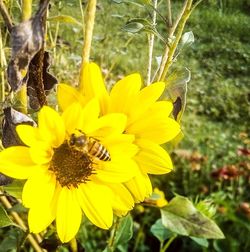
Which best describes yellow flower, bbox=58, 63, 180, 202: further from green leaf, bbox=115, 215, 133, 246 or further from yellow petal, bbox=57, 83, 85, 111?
green leaf, bbox=115, 215, 133, 246

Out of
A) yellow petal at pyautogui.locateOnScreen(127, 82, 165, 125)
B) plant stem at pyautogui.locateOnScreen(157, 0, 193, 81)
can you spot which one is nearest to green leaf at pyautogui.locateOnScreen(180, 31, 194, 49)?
plant stem at pyautogui.locateOnScreen(157, 0, 193, 81)

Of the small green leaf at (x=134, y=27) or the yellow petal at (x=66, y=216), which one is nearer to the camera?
the yellow petal at (x=66, y=216)

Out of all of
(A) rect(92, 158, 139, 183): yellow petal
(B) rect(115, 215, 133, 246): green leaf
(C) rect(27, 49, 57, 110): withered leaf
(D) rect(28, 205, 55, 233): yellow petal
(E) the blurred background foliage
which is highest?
(C) rect(27, 49, 57, 110): withered leaf

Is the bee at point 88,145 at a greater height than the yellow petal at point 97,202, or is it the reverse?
the bee at point 88,145

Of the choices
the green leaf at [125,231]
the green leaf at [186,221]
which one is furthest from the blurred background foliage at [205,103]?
the green leaf at [186,221]

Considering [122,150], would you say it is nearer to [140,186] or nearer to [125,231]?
[140,186]

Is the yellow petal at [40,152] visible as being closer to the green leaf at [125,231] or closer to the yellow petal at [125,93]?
the yellow petal at [125,93]
